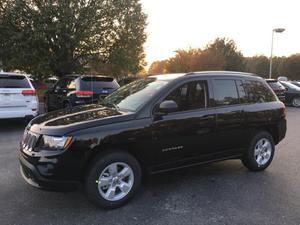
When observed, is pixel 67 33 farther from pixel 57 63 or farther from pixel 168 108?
pixel 168 108

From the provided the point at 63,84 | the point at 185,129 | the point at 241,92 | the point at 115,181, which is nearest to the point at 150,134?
the point at 185,129

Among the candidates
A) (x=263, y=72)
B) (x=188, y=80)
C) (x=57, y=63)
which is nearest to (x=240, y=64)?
(x=263, y=72)

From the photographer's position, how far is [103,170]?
3385 millimetres

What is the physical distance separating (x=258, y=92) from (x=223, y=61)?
99.1ft

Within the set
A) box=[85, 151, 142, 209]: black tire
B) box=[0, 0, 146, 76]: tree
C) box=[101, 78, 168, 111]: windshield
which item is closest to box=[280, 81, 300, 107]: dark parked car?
box=[0, 0, 146, 76]: tree

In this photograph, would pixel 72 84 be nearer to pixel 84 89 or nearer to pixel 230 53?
pixel 84 89

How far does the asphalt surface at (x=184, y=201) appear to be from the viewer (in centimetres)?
323

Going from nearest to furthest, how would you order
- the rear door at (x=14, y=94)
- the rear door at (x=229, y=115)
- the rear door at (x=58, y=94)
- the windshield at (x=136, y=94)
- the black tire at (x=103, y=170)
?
1. the black tire at (x=103, y=170)
2. the windshield at (x=136, y=94)
3. the rear door at (x=229, y=115)
4. the rear door at (x=14, y=94)
5. the rear door at (x=58, y=94)

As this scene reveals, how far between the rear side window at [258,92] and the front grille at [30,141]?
3.47 m

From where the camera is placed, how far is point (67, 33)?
46.4ft

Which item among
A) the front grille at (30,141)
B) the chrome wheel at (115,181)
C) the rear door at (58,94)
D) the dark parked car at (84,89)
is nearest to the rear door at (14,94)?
the dark parked car at (84,89)

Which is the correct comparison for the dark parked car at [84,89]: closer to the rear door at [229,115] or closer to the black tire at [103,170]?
the rear door at [229,115]

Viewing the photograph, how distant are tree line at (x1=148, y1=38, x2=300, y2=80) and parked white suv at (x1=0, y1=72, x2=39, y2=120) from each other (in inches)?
1015

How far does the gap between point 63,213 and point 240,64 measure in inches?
1696
